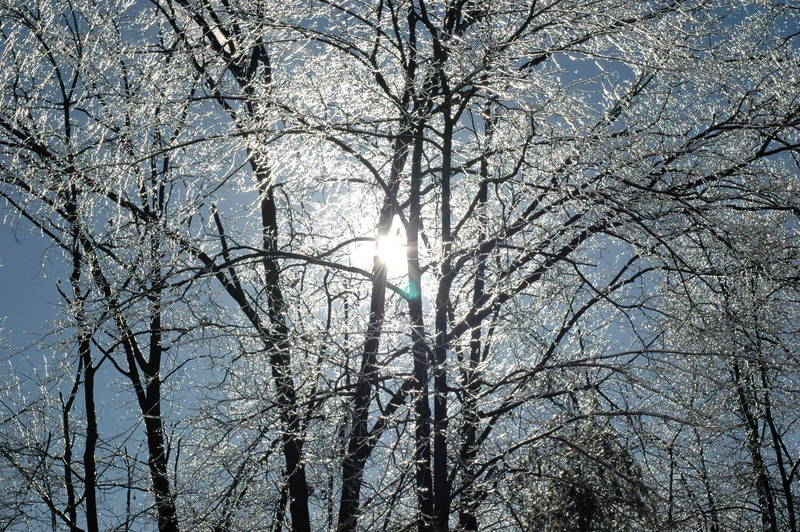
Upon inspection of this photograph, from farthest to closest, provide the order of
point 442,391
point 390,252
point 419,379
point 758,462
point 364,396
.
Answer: point 758,462, point 390,252, point 364,396, point 419,379, point 442,391

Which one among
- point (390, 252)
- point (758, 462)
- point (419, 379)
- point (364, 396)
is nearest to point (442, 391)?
point (419, 379)

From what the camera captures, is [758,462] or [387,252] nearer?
[387,252]

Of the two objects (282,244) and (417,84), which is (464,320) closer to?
(417,84)

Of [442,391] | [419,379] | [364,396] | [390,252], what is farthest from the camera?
[390,252]

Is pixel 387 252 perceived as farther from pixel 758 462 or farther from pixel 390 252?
pixel 758 462

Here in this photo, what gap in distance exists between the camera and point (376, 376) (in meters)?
4.69

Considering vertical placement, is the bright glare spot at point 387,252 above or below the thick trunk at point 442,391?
above

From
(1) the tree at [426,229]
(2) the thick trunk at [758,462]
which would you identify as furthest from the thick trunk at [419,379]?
(2) the thick trunk at [758,462]

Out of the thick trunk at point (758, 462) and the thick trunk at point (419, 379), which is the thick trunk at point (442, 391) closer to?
the thick trunk at point (419, 379)

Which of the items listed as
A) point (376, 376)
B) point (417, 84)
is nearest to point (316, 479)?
point (376, 376)

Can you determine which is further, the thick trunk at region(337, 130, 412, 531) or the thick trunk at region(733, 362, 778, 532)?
the thick trunk at region(733, 362, 778, 532)

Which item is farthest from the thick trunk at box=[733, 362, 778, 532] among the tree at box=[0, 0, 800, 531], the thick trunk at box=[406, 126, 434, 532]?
the thick trunk at box=[406, 126, 434, 532]

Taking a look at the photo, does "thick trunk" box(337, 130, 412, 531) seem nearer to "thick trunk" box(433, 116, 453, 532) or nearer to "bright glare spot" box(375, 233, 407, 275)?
"bright glare spot" box(375, 233, 407, 275)

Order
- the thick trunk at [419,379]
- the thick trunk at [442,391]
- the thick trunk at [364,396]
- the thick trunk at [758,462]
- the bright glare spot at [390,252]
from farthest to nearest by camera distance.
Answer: the thick trunk at [758,462], the bright glare spot at [390,252], the thick trunk at [364,396], the thick trunk at [419,379], the thick trunk at [442,391]
